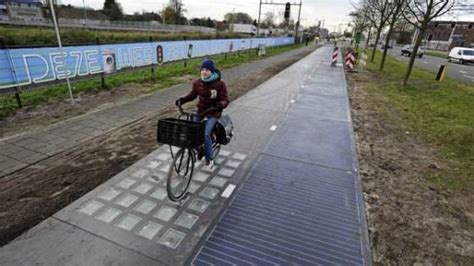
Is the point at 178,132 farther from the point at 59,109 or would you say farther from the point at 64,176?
the point at 59,109

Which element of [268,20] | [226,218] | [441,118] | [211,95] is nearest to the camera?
[226,218]

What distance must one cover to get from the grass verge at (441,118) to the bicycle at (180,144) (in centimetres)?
368

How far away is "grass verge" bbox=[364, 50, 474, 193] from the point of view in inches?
178

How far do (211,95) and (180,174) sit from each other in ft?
3.62

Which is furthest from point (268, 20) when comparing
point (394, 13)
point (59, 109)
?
point (59, 109)

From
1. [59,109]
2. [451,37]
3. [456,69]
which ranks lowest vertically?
[456,69]

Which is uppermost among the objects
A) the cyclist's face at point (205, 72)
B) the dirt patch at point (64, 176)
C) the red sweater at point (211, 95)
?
the cyclist's face at point (205, 72)

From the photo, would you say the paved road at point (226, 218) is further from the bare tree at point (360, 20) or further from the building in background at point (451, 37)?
the building in background at point (451, 37)

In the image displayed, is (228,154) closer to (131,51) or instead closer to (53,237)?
(53,237)

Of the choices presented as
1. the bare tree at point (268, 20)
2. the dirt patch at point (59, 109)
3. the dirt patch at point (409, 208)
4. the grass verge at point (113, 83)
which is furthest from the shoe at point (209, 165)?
the bare tree at point (268, 20)

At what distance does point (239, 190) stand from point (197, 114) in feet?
3.94

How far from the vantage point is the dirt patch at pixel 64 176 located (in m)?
3.05

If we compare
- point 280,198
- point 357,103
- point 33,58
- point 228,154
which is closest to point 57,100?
point 33,58

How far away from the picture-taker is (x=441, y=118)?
7609mm
